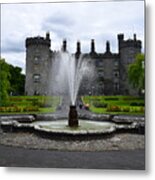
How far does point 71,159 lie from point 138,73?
0.92 meters

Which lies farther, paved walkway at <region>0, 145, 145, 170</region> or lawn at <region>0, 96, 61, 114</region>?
lawn at <region>0, 96, 61, 114</region>

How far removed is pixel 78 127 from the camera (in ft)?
11.6

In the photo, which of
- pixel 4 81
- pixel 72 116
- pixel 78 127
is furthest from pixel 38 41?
pixel 78 127

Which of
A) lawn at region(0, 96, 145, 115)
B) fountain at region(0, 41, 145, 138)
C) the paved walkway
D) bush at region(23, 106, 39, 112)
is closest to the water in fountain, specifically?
fountain at region(0, 41, 145, 138)

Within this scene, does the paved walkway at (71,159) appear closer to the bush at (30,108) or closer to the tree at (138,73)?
the bush at (30,108)

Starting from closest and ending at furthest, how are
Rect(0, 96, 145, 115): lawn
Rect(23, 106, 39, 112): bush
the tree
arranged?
the tree
Rect(0, 96, 145, 115): lawn
Rect(23, 106, 39, 112): bush

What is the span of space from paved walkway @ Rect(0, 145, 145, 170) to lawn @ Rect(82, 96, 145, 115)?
0.36 meters

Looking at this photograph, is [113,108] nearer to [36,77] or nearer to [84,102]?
[84,102]

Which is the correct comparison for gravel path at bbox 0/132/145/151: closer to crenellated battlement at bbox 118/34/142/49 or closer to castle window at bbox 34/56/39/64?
castle window at bbox 34/56/39/64

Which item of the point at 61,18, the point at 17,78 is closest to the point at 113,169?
the point at 17,78

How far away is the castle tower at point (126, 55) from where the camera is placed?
3.39m

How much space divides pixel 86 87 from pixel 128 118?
0.45 meters

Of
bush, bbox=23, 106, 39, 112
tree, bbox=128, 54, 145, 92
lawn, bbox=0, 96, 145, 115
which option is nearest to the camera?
tree, bbox=128, 54, 145, 92

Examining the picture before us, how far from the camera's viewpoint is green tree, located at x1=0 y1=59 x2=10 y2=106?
360cm
